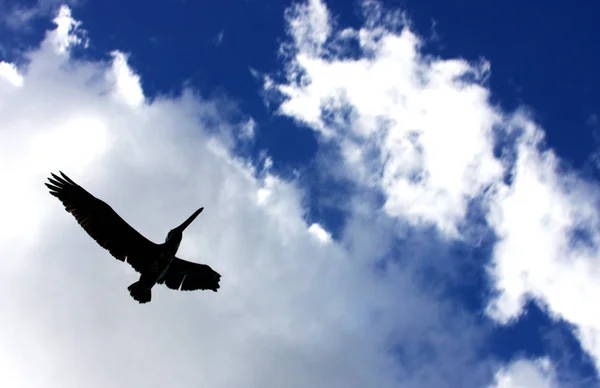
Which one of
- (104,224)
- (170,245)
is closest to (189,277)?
(170,245)

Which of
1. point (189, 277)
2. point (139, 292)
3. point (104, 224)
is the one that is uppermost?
point (189, 277)

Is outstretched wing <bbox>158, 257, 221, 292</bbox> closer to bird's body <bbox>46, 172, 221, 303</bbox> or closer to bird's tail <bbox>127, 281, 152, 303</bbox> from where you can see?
bird's body <bbox>46, 172, 221, 303</bbox>

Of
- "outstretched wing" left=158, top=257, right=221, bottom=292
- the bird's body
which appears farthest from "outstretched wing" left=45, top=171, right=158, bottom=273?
"outstretched wing" left=158, top=257, right=221, bottom=292

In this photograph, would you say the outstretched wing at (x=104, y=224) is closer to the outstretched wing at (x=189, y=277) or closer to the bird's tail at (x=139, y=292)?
the bird's tail at (x=139, y=292)

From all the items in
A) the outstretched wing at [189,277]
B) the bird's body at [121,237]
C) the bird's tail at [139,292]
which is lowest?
the bird's tail at [139,292]

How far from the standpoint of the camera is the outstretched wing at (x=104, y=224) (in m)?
31.2

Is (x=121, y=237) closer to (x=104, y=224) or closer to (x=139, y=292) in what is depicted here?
(x=104, y=224)

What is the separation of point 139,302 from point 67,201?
265 inches

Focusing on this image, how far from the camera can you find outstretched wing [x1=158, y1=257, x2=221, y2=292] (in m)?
35.2

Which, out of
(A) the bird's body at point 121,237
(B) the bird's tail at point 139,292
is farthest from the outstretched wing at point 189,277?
(B) the bird's tail at point 139,292

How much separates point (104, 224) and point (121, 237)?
1198 mm

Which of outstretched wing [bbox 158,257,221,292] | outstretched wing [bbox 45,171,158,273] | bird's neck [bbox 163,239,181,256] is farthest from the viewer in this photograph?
outstretched wing [bbox 158,257,221,292]

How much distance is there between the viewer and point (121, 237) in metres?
32.8

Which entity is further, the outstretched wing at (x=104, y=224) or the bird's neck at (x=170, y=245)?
the bird's neck at (x=170, y=245)
